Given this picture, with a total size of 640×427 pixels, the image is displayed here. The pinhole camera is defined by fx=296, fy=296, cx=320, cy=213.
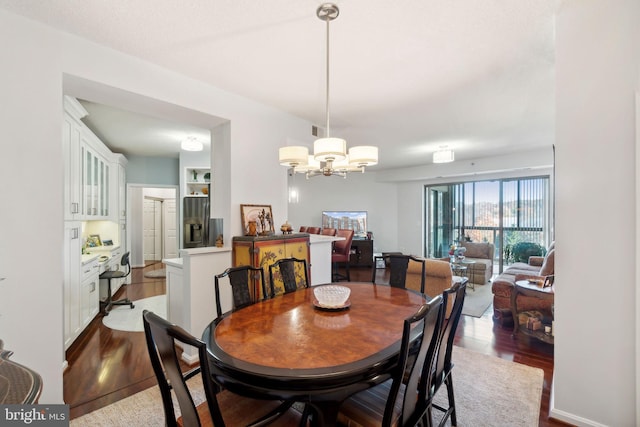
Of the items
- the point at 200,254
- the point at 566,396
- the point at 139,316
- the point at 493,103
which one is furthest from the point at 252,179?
the point at 566,396

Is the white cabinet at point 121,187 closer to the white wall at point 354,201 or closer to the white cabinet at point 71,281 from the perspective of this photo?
the white cabinet at point 71,281

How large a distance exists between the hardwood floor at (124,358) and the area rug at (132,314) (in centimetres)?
11

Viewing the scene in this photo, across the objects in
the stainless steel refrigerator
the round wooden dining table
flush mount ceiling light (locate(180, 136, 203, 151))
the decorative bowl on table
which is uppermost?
flush mount ceiling light (locate(180, 136, 203, 151))

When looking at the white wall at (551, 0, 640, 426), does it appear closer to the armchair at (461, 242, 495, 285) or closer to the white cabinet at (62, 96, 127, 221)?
the armchair at (461, 242, 495, 285)

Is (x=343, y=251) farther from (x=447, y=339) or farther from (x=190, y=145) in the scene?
(x=447, y=339)

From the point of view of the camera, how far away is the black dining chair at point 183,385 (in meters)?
1.04

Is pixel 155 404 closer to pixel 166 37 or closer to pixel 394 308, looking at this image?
pixel 394 308

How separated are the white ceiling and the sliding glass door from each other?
348 centimetres

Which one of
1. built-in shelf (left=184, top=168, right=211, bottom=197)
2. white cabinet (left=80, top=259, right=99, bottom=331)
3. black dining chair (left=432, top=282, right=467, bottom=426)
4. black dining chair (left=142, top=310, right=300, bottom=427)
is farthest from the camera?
built-in shelf (left=184, top=168, right=211, bottom=197)

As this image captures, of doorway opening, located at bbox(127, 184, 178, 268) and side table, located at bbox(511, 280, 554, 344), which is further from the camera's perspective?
doorway opening, located at bbox(127, 184, 178, 268)

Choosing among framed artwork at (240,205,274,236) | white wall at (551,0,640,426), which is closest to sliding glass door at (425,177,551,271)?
white wall at (551,0,640,426)

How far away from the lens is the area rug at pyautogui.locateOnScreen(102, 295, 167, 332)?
3.68 metres

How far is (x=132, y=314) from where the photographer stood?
4.10 meters

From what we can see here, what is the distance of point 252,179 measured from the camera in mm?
3379
